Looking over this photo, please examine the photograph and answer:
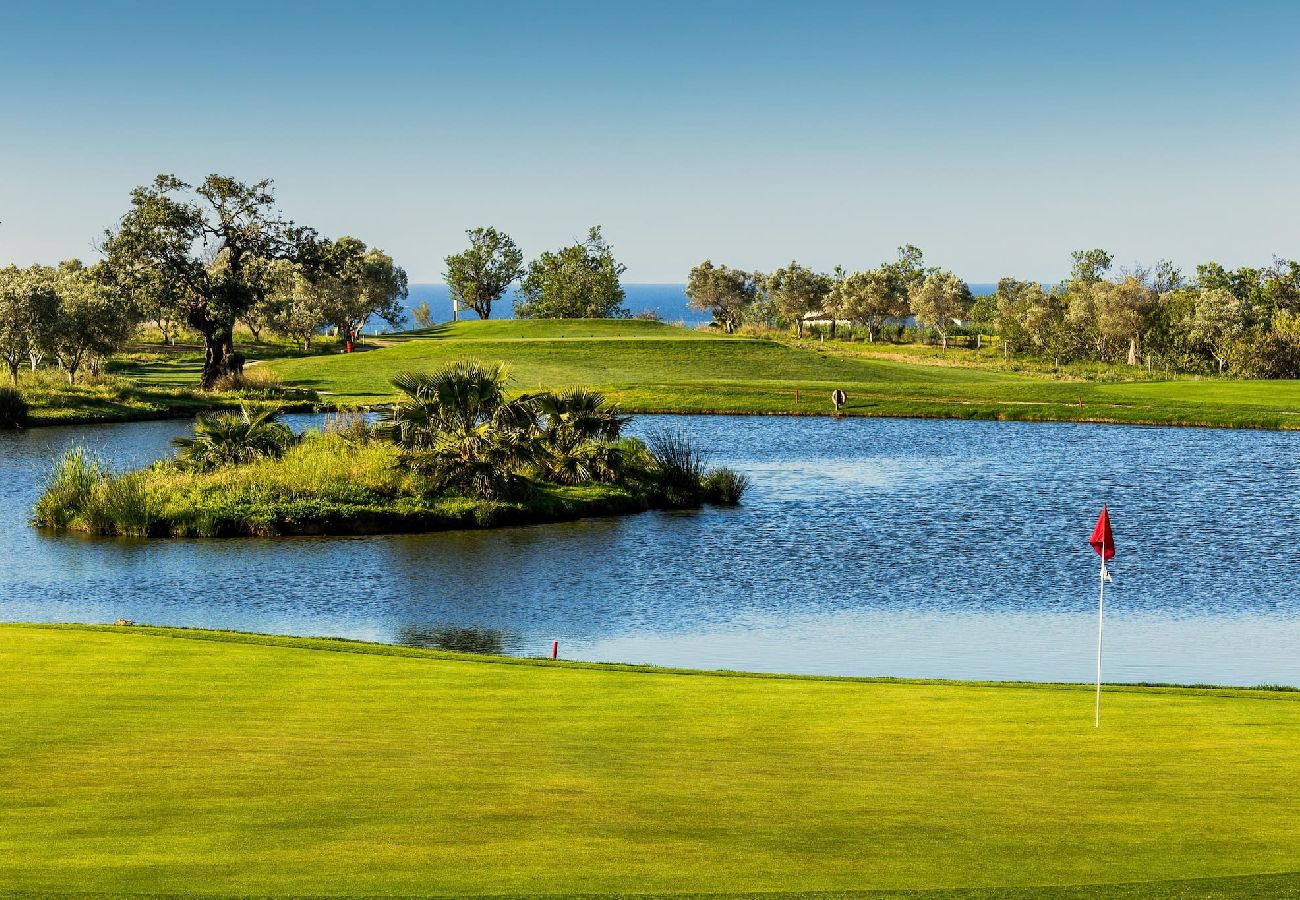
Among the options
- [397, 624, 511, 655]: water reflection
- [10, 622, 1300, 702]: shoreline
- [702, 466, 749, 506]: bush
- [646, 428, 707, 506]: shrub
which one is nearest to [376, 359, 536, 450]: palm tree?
[646, 428, 707, 506]: shrub

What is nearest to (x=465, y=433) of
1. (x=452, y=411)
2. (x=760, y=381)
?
(x=452, y=411)

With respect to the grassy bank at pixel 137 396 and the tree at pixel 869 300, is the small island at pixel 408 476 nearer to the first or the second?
the grassy bank at pixel 137 396

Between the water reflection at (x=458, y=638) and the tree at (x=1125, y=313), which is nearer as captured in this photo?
the water reflection at (x=458, y=638)

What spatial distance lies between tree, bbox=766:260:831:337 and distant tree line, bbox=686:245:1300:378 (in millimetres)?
102

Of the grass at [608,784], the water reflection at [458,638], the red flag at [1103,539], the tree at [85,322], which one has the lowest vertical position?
the water reflection at [458,638]

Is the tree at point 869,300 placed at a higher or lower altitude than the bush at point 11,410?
higher

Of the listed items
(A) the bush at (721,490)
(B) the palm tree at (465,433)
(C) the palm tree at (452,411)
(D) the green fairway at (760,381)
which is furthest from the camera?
(D) the green fairway at (760,381)

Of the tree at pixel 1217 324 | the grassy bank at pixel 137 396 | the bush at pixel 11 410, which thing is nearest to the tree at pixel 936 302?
the tree at pixel 1217 324

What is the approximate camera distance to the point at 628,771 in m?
11.0

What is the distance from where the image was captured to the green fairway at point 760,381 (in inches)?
2608

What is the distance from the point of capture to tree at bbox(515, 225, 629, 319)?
141625mm

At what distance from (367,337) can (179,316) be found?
1745 inches

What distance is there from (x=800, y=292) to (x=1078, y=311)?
3685 centimetres

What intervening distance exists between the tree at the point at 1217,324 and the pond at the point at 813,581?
56110 mm
